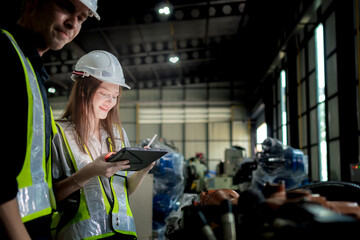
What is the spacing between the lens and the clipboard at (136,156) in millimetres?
1458

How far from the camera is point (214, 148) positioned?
1872cm

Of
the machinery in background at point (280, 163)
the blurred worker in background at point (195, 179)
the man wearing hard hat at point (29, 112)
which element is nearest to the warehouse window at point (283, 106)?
the blurred worker in background at point (195, 179)

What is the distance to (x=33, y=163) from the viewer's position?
102 centimetres

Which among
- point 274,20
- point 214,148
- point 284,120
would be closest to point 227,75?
point 214,148

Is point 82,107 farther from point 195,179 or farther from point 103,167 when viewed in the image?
point 195,179

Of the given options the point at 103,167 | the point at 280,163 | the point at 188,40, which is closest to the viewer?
the point at 103,167

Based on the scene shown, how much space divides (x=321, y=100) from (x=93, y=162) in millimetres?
8201

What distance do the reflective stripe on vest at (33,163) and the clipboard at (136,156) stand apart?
0.40 metres

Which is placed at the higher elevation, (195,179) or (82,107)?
(82,107)

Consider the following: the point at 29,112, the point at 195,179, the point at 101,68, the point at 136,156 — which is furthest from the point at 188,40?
the point at 29,112

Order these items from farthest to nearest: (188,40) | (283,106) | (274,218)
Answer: (188,40), (283,106), (274,218)

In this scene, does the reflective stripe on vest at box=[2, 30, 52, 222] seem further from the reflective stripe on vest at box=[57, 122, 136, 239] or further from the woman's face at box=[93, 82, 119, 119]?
the woman's face at box=[93, 82, 119, 119]

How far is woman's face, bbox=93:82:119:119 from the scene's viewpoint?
180 cm

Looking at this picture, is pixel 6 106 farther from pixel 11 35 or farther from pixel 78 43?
pixel 78 43
